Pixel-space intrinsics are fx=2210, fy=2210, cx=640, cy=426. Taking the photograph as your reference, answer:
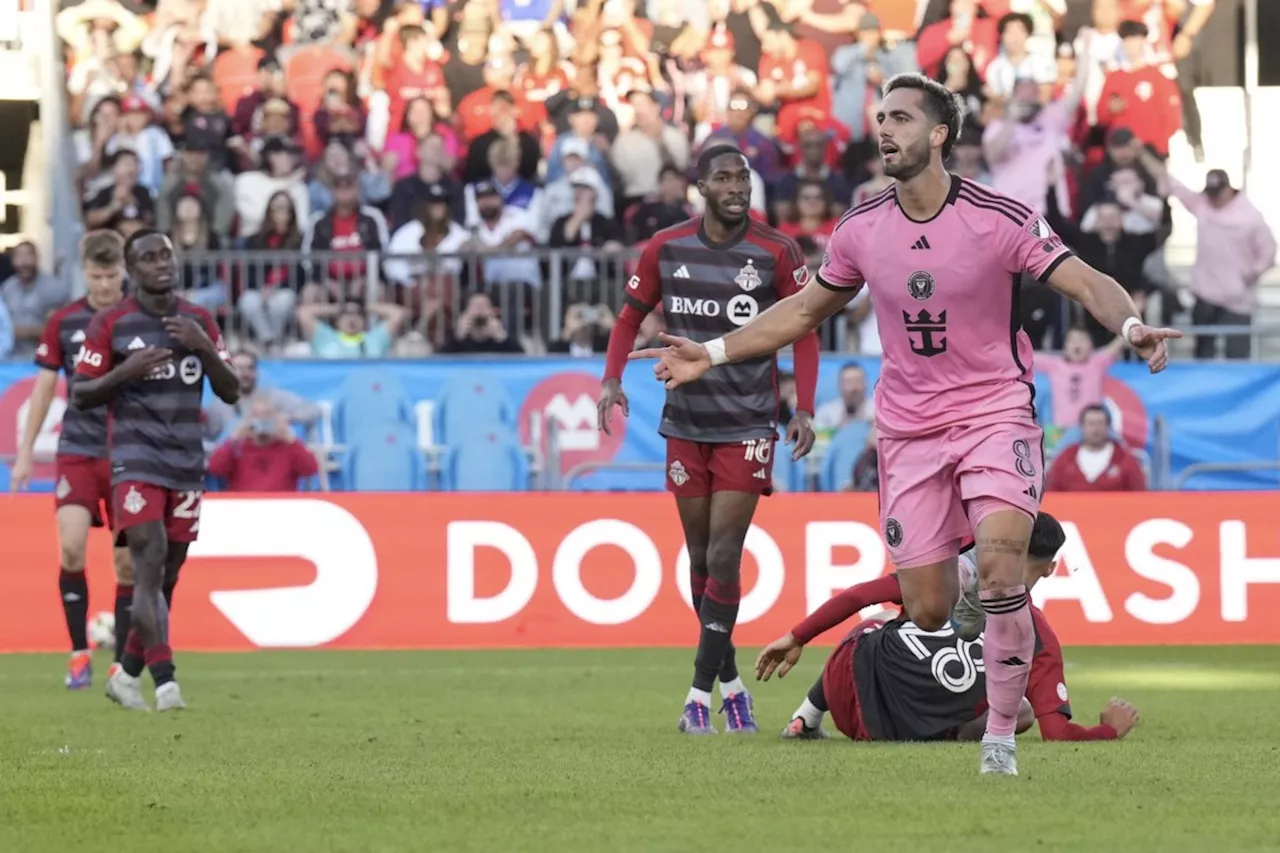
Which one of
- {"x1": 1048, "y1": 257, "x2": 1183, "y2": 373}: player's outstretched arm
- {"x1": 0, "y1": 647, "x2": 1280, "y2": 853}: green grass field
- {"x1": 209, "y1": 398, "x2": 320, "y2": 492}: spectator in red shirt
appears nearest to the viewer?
{"x1": 0, "y1": 647, "x2": 1280, "y2": 853}: green grass field

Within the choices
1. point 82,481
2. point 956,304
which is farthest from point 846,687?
point 82,481

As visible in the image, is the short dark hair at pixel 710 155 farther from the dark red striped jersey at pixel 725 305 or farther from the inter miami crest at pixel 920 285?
the inter miami crest at pixel 920 285

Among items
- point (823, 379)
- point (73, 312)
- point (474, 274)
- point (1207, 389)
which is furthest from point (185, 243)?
point (1207, 389)

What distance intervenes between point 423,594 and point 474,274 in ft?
14.5

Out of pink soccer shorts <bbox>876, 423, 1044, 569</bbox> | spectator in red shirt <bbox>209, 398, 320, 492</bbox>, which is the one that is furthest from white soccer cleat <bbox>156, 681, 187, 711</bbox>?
spectator in red shirt <bbox>209, 398, 320, 492</bbox>

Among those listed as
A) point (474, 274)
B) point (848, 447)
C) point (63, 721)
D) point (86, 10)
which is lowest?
point (63, 721)

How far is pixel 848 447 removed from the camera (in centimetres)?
1864

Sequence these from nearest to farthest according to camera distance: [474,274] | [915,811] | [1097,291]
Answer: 1. [915,811]
2. [1097,291]
3. [474,274]

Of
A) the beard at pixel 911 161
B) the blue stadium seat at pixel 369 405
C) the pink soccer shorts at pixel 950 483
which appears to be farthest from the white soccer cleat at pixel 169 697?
the blue stadium seat at pixel 369 405

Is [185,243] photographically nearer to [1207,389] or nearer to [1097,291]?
[1207,389]

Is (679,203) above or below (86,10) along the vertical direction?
below

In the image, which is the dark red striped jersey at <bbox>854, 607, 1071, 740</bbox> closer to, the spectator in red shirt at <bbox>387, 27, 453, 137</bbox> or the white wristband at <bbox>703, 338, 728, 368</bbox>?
the white wristband at <bbox>703, 338, 728, 368</bbox>

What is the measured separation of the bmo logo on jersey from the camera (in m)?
10.1

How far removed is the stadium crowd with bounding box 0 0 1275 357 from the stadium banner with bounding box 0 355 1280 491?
2.01ft
